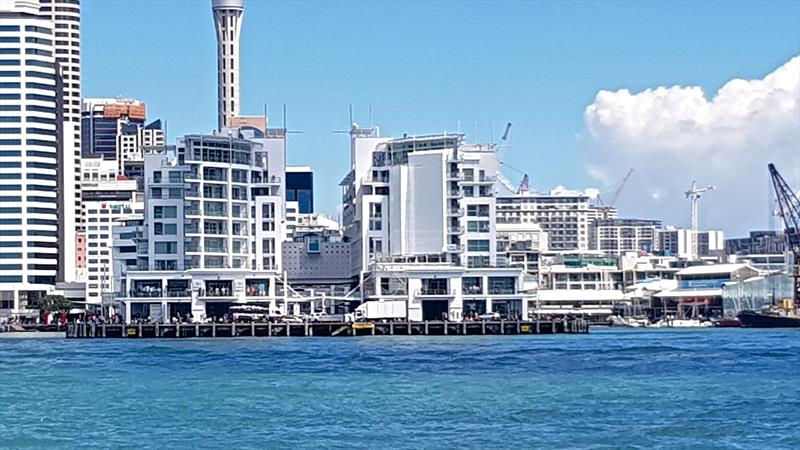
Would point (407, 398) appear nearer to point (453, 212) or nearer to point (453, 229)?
point (453, 229)

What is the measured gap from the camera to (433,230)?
168 m

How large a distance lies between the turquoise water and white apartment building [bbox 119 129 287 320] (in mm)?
47677

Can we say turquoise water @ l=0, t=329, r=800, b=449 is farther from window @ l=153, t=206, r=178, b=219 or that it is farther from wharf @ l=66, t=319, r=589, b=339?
window @ l=153, t=206, r=178, b=219

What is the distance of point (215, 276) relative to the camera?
16600cm

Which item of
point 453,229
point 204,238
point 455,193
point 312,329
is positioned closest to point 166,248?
point 204,238

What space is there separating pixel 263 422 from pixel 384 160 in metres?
114

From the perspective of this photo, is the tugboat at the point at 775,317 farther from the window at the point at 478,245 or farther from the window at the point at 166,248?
the window at the point at 166,248

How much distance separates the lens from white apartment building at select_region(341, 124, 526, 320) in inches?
6432

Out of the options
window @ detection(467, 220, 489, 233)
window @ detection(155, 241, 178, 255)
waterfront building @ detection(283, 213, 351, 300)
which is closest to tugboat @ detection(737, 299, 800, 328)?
window @ detection(467, 220, 489, 233)

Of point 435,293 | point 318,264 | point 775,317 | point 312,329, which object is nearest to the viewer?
point 312,329

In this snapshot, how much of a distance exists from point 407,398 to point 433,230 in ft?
315

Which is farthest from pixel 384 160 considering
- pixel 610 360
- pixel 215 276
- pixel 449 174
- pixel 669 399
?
pixel 669 399

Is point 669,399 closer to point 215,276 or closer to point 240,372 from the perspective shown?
point 240,372

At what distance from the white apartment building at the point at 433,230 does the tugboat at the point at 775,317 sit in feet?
123
